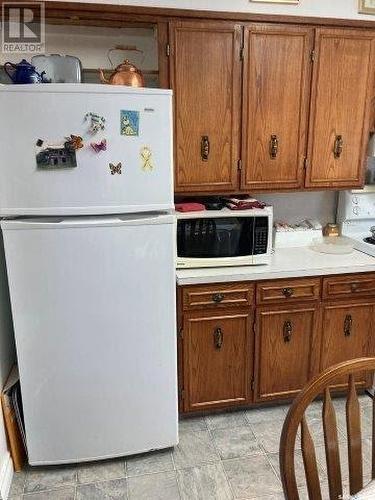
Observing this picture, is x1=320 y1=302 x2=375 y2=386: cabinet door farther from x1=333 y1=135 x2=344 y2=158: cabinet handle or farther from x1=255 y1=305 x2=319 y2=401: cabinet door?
x1=333 y1=135 x2=344 y2=158: cabinet handle

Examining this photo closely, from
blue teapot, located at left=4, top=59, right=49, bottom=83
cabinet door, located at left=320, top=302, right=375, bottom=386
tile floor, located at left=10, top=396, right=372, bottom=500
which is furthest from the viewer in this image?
cabinet door, located at left=320, top=302, right=375, bottom=386

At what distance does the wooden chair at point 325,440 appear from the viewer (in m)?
0.92

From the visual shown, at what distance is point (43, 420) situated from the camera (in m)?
1.87

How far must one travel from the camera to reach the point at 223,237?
2.17m

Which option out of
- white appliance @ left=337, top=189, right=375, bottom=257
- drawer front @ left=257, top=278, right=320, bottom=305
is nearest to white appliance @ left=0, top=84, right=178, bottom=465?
drawer front @ left=257, top=278, right=320, bottom=305

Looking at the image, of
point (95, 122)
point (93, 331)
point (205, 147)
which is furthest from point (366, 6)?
point (93, 331)

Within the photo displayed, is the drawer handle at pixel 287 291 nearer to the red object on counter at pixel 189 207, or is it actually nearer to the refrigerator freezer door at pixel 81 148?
the red object on counter at pixel 189 207

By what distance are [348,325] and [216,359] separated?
2.60 feet

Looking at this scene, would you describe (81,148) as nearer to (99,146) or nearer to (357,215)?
(99,146)

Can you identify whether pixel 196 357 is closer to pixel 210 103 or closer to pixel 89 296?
pixel 89 296

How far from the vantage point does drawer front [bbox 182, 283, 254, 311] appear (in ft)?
6.92

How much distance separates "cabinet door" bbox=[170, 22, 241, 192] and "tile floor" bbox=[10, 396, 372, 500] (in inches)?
53.8

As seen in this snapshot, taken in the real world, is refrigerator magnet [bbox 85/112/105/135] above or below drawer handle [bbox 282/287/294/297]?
above

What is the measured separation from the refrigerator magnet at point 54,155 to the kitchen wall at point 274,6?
2.82 feet
